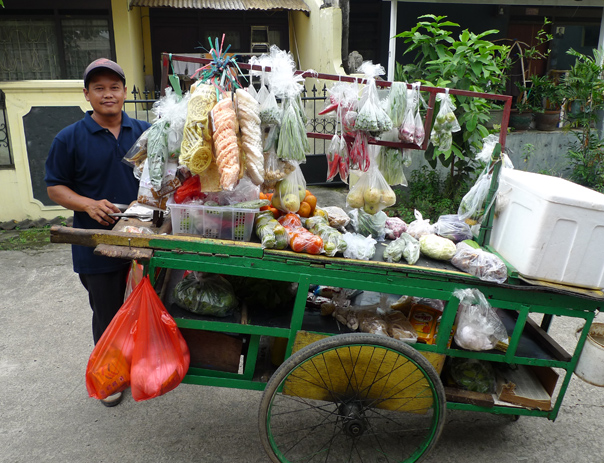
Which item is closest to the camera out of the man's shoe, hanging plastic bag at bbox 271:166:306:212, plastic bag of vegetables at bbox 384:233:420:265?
plastic bag of vegetables at bbox 384:233:420:265

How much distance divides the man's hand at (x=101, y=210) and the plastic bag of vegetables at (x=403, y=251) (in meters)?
1.47

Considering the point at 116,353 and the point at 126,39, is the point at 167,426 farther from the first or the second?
the point at 126,39

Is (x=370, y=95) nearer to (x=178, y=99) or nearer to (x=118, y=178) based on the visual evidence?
(x=178, y=99)

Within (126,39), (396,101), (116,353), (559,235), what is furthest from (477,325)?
(126,39)

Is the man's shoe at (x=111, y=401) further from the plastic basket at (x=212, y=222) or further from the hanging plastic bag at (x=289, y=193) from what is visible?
the hanging plastic bag at (x=289, y=193)

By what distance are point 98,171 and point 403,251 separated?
5.75 feet

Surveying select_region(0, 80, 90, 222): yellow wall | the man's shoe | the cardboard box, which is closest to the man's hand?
the man's shoe

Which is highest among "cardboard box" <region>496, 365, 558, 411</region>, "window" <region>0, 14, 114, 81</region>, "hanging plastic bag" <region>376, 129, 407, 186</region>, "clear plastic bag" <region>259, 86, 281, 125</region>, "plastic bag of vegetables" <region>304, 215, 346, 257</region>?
"window" <region>0, 14, 114, 81</region>

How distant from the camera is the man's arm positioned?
8.27ft

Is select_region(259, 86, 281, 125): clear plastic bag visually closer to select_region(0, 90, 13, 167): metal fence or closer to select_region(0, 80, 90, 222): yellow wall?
select_region(0, 80, 90, 222): yellow wall

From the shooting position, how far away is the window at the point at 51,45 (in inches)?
274

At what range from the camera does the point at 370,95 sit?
7.59ft

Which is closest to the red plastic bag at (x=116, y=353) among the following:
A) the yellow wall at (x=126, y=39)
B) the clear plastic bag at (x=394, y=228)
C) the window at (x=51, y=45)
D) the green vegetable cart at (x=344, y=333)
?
the green vegetable cart at (x=344, y=333)

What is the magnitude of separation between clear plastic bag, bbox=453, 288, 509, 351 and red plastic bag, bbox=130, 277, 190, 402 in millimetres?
1298
